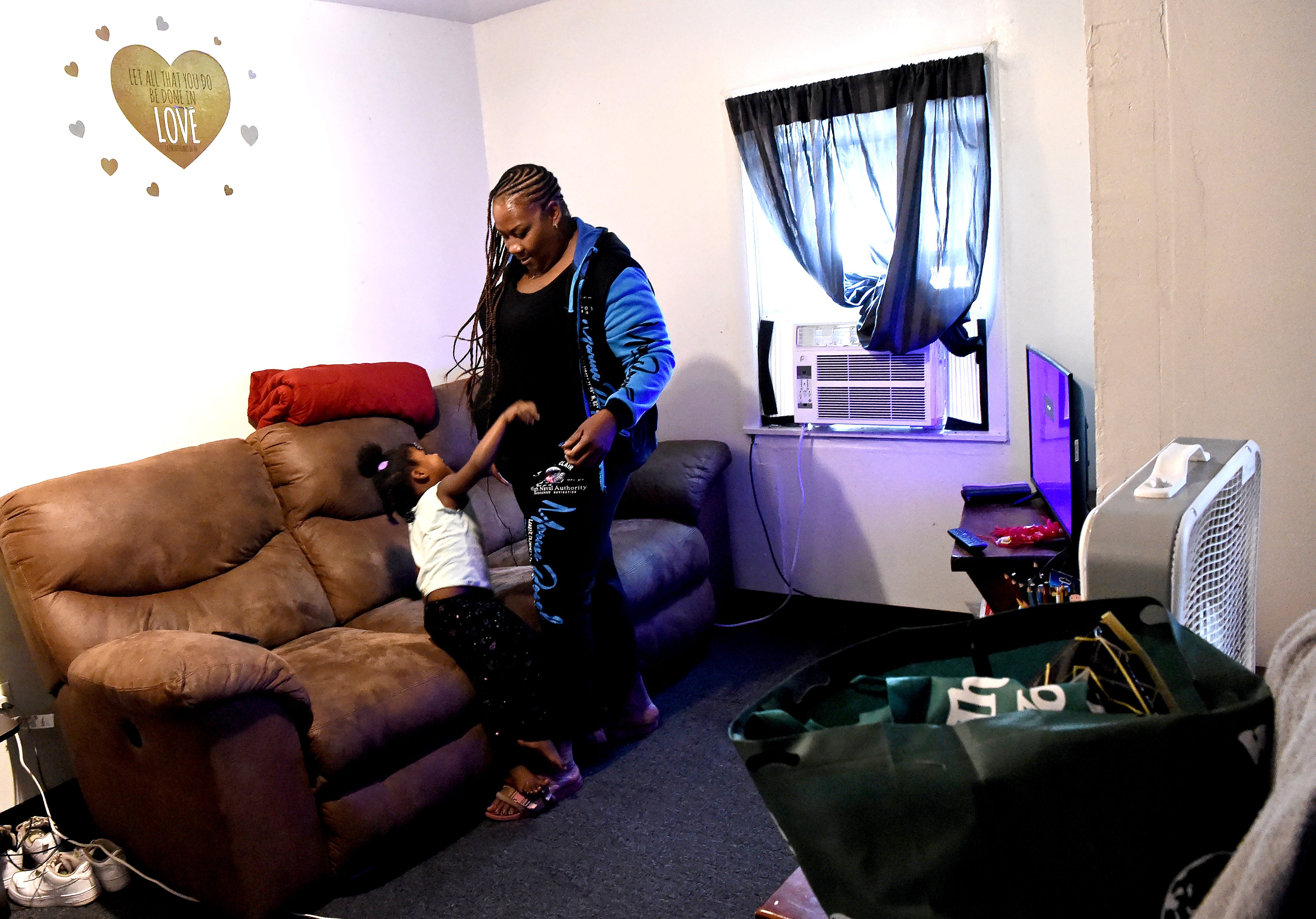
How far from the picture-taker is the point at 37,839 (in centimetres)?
254

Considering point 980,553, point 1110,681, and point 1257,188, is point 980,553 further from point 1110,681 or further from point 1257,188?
point 1110,681

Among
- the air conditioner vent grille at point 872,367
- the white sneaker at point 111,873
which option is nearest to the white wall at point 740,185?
the air conditioner vent grille at point 872,367

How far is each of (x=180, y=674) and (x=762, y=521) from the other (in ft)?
7.78

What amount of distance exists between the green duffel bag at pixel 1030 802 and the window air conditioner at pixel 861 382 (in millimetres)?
2909

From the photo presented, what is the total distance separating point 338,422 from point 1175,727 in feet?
9.58

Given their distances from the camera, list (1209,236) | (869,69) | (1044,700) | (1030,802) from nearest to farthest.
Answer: (1030,802), (1044,700), (1209,236), (869,69)

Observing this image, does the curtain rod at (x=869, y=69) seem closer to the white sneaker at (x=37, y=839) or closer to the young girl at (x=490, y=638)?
the young girl at (x=490, y=638)

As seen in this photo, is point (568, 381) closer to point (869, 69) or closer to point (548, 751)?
point (548, 751)

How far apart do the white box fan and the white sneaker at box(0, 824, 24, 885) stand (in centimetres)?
261

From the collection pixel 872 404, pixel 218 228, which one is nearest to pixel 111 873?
pixel 218 228

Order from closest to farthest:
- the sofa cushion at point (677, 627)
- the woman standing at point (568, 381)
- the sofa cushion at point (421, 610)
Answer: the woman standing at point (568, 381)
the sofa cushion at point (421, 610)
the sofa cushion at point (677, 627)

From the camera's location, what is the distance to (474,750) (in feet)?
8.52

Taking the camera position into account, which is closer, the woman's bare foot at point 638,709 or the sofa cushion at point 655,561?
the woman's bare foot at point 638,709

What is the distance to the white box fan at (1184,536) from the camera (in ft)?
2.46
